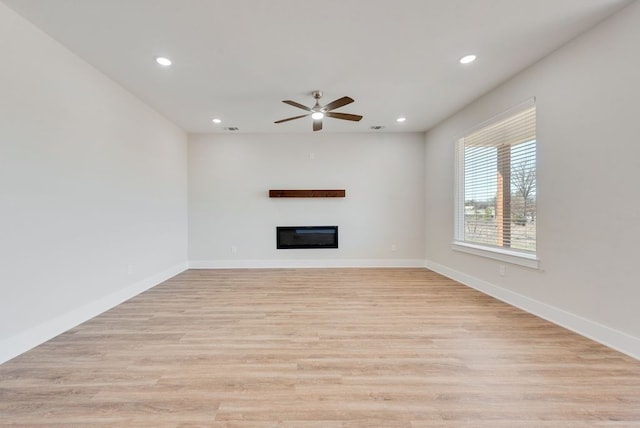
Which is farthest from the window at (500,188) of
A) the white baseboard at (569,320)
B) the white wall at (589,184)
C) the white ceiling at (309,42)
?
the white ceiling at (309,42)

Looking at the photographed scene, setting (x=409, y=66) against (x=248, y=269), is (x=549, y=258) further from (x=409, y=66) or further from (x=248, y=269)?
(x=248, y=269)

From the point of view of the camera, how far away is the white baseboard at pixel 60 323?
203 centimetres

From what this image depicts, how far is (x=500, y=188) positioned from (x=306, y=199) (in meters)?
3.25

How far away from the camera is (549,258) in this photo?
106 inches

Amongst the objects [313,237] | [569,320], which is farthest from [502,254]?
[313,237]

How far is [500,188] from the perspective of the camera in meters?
3.40

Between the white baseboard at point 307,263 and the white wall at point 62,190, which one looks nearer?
the white wall at point 62,190

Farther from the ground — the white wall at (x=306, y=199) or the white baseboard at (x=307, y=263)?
the white wall at (x=306, y=199)

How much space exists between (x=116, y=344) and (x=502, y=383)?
2.98 metres

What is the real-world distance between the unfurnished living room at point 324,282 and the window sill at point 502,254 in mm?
26

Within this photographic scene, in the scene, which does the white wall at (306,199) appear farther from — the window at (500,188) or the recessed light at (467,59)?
the recessed light at (467,59)

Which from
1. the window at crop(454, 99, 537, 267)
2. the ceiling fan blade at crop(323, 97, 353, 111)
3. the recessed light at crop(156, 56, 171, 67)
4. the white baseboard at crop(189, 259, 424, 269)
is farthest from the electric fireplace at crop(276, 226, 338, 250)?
the recessed light at crop(156, 56, 171, 67)

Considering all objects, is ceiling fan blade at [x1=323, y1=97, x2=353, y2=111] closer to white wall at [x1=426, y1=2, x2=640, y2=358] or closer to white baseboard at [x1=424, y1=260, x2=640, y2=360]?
white wall at [x1=426, y1=2, x2=640, y2=358]

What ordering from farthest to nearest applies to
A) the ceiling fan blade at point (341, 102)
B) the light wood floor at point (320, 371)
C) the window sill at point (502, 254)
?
the ceiling fan blade at point (341, 102) < the window sill at point (502, 254) < the light wood floor at point (320, 371)
